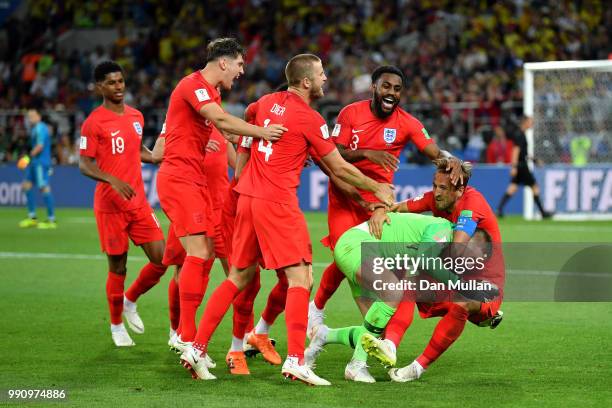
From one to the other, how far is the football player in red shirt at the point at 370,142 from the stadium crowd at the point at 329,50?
14.1 m

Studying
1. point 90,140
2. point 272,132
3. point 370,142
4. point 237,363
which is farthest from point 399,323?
point 90,140

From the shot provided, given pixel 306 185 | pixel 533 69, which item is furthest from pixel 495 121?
pixel 306 185

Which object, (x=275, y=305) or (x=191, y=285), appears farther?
(x=275, y=305)

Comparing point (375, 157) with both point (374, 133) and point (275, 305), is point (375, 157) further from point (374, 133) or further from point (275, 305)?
point (275, 305)

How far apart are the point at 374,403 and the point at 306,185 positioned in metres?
17.7

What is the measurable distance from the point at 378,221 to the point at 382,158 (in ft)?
3.15

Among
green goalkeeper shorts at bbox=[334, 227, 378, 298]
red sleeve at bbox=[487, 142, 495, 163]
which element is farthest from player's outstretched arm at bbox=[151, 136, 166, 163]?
red sleeve at bbox=[487, 142, 495, 163]

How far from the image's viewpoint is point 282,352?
8562 mm

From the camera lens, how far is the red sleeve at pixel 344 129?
8633 mm

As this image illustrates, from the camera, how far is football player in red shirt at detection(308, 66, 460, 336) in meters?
8.39

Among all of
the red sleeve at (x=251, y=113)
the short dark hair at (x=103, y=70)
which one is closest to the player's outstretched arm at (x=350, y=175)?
the red sleeve at (x=251, y=113)

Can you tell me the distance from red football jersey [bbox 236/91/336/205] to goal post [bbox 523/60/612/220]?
14.1m

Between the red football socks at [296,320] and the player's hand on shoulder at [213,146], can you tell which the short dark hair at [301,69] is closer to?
the red football socks at [296,320]

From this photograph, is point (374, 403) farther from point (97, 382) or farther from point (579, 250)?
point (579, 250)
